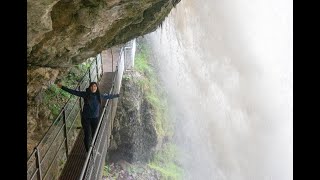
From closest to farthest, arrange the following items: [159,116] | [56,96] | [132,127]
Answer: [56,96] → [132,127] → [159,116]

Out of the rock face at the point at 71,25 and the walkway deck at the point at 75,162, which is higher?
the rock face at the point at 71,25

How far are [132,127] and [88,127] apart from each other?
920 cm

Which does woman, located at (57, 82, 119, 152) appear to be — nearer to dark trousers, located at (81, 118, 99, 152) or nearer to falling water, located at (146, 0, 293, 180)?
dark trousers, located at (81, 118, 99, 152)

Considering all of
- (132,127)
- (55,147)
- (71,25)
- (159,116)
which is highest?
(71,25)

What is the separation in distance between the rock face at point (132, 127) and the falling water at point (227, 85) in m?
3.59

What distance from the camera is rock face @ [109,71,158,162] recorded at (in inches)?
605

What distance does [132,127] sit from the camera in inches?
614

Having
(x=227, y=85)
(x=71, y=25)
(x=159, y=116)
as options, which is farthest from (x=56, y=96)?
(x=227, y=85)

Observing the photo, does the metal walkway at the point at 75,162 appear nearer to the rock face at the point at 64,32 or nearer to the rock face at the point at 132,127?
the rock face at the point at 64,32

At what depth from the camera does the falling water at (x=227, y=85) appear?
21109 mm

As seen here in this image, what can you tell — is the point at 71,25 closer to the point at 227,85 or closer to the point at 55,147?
the point at 55,147

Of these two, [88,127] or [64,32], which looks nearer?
[88,127]

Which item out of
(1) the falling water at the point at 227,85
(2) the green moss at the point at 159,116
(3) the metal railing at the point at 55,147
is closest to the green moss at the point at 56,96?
(3) the metal railing at the point at 55,147
